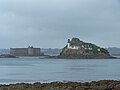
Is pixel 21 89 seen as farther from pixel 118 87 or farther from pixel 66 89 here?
pixel 118 87

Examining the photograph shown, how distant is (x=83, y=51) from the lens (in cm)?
13438

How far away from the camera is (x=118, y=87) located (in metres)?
20.4

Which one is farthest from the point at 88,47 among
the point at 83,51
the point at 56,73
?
the point at 56,73

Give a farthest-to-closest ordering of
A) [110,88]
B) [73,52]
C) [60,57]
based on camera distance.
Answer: [60,57] → [73,52] → [110,88]

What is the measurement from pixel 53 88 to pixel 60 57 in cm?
12328

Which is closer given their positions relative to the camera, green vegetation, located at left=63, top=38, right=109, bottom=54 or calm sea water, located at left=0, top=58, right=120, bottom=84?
calm sea water, located at left=0, top=58, right=120, bottom=84

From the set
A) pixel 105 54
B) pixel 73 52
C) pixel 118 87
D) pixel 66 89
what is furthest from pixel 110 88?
pixel 105 54

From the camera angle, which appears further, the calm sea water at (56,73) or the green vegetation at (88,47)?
the green vegetation at (88,47)

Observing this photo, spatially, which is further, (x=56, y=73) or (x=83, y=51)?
(x=83, y=51)

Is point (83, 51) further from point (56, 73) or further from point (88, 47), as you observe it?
point (56, 73)

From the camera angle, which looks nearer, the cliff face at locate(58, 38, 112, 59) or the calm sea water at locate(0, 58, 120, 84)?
the calm sea water at locate(0, 58, 120, 84)

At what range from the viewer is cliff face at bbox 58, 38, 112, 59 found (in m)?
133

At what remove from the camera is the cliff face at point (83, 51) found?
13275cm

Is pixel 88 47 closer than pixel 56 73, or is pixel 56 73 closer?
pixel 56 73
